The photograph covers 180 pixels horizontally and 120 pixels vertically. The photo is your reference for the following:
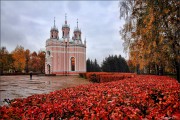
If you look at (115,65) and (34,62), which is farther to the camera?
(34,62)

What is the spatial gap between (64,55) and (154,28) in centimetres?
Result: 3734

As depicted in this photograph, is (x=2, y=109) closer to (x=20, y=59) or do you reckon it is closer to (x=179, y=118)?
(x=179, y=118)

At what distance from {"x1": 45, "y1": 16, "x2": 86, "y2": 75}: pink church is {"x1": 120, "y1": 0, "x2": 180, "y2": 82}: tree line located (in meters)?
33.6

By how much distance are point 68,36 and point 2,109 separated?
4754cm

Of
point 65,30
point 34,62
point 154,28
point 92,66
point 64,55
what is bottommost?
point 92,66

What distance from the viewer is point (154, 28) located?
11094 mm

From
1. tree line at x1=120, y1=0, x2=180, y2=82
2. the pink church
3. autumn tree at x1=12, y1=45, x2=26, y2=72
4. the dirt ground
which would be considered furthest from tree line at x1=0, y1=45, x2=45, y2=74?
tree line at x1=120, y1=0, x2=180, y2=82

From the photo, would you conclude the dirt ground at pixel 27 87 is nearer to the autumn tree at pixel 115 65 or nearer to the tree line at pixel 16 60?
the tree line at pixel 16 60

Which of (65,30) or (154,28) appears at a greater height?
(65,30)

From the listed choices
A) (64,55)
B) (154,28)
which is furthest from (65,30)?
(154,28)

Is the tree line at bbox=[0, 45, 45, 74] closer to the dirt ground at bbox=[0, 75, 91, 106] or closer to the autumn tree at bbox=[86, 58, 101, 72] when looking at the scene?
the autumn tree at bbox=[86, 58, 101, 72]

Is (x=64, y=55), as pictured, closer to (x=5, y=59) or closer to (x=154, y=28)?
(x=5, y=59)

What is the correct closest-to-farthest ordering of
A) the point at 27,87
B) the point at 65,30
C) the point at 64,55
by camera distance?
the point at 27,87 < the point at 64,55 < the point at 65,30

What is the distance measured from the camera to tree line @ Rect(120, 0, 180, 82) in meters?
11.1
